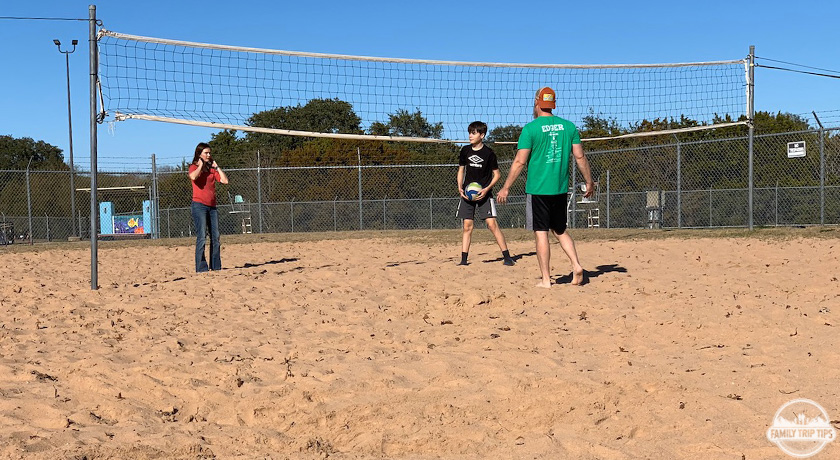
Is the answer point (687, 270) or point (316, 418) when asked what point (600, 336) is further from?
point (687, 270)

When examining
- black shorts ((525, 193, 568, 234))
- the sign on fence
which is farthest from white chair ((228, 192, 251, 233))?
black shorts ((525, 193, 568, 234))

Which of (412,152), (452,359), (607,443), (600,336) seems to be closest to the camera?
(607,443)

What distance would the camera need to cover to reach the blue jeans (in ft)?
30.7

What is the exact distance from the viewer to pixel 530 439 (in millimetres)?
3504

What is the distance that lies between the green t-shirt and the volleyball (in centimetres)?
190

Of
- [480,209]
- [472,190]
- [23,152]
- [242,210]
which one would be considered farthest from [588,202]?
[23,152]

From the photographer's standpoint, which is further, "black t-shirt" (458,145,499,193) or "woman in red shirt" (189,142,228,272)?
"woman in red shirt" (189,142,228,272)

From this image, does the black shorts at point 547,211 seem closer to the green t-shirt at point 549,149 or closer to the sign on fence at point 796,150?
the green t-shirt at point 549,149

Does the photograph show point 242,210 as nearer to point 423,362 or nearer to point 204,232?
point 204,232

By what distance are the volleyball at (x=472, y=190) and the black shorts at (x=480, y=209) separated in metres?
0.08

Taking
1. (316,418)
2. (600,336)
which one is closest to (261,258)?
(600,336)

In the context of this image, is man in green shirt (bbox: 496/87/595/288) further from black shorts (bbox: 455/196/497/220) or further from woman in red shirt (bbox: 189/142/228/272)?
woman in red shirt (bbox: 189/142/228/272)

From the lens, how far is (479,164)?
8.95 meters

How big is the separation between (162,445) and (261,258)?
8.10m
